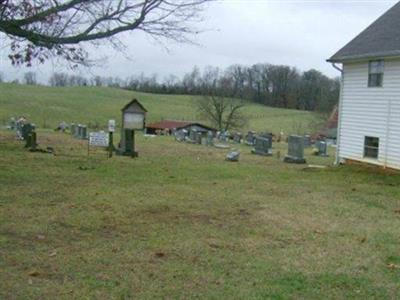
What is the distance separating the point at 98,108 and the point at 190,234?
288ft

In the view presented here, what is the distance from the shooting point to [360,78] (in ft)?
64.6

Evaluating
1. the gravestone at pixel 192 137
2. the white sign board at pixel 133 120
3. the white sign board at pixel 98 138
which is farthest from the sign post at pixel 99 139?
the gravestone at pixel 192 137

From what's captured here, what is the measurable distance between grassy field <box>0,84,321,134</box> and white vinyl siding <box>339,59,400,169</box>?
5164 cm

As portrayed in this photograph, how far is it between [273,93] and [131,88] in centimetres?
4099

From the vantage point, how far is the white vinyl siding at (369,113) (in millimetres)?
17984

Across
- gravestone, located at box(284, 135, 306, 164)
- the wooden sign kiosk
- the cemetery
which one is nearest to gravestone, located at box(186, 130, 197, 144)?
gravestone, located at box(284, 135, 306, 164)

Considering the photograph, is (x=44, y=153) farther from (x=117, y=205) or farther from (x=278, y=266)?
(x=278, y=266)

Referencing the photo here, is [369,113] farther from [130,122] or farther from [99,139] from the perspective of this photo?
[99,139]

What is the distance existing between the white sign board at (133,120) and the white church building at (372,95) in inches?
295

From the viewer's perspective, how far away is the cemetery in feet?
19.7

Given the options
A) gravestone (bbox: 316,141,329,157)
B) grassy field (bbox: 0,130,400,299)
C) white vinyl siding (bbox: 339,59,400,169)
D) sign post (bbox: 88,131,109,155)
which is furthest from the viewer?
gravestone (bbox: 316,141,329,157)

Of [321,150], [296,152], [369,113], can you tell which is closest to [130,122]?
[296,152]

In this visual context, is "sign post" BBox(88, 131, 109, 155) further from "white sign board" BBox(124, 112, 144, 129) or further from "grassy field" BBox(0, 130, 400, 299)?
"grassy field" BBox(0, 130, 400, 299)

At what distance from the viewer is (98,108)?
94.0 m
